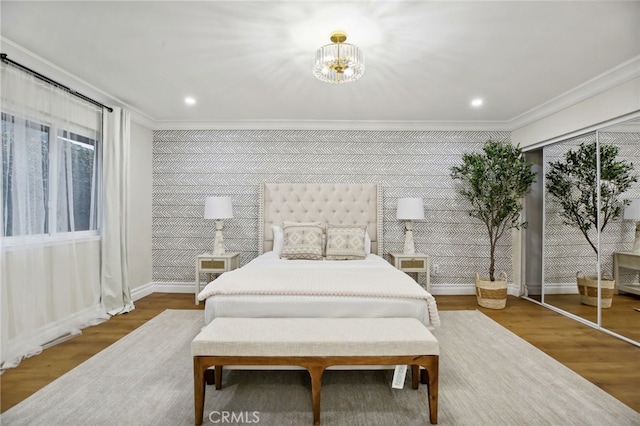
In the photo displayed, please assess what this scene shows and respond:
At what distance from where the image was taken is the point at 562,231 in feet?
12.2

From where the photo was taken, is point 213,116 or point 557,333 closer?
point 557,333

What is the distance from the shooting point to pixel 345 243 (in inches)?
154

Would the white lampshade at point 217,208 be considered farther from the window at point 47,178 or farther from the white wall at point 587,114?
the white wall at point 587,114

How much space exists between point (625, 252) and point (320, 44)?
134 inches

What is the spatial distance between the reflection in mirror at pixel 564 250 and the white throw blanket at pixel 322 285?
2.23m

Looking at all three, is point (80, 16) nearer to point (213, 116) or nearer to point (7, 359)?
point (213, 116)

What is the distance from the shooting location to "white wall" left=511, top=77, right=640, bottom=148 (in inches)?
112

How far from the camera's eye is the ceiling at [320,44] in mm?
2061

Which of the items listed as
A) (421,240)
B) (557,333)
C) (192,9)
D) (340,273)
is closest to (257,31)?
(192,9)

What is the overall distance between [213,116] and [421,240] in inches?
136

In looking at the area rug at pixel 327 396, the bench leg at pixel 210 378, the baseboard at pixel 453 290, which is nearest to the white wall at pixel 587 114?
the baseboard at pixel 453 290

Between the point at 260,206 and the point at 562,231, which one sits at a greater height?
the point at 260,206

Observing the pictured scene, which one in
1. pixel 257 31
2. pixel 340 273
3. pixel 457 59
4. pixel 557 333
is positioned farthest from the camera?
pixel 557 333

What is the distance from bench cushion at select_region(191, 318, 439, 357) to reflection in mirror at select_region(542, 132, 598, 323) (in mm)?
2705
